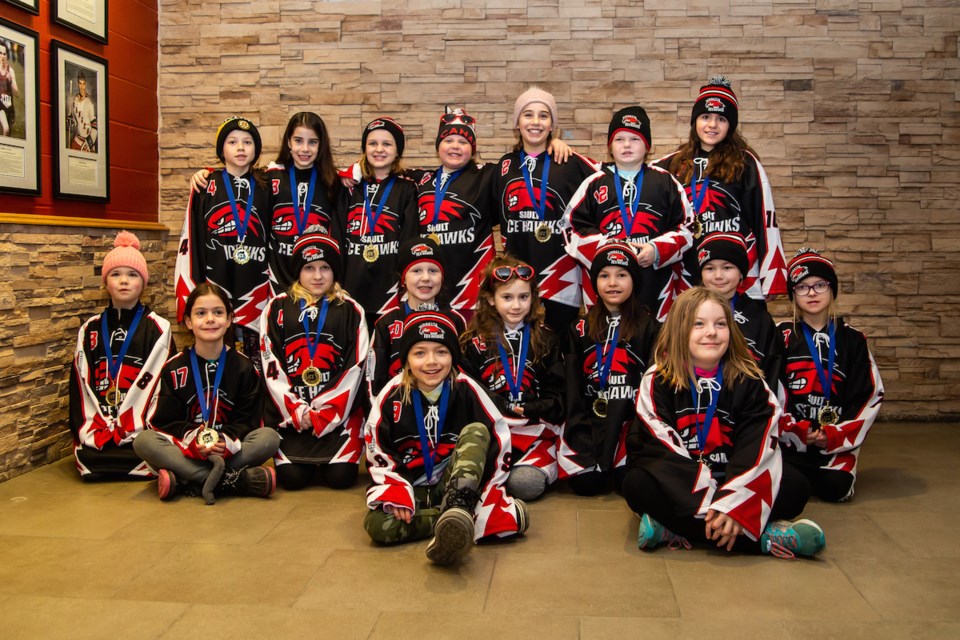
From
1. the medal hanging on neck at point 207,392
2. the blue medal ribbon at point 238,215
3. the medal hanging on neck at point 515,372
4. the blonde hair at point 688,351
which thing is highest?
the blue medal ribbon at point 238,215

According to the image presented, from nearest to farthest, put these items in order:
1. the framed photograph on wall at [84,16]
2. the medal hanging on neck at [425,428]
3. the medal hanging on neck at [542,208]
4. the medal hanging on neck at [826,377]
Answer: the medal hanging on neck at [425,428] → the medal hanging on neck at [826,377] → the medal hanging on neck at [542,208] → the framed photograph on wall at [84,16]

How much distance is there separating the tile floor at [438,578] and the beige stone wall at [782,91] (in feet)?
6.37

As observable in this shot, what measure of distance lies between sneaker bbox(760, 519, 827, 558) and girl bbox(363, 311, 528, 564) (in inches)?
33.9

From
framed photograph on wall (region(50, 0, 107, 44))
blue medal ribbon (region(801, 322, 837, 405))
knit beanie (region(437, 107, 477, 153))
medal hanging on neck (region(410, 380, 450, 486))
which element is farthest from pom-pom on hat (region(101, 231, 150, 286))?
blue medal ribbon (region(801, 322, 837, 405))

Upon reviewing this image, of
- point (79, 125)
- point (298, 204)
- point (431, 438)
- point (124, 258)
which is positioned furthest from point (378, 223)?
point (79, 125)

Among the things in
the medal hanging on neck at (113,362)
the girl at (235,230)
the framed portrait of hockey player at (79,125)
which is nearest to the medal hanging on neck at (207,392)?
the medal hanging on neck at (113,362)

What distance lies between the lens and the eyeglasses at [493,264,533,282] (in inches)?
148

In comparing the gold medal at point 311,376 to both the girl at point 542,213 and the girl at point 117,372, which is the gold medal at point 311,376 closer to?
the girl at point 117,372

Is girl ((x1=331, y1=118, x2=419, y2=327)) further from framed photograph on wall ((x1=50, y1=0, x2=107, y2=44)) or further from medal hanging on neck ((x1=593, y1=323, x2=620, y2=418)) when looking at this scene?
framed photograph on wall ((x1=50, y1=0, x2=107, y2=44))

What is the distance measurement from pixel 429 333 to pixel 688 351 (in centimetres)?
98

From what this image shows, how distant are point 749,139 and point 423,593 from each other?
3760 millimetres

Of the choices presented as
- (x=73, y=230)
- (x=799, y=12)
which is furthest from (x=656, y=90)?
(x=73, y=230)

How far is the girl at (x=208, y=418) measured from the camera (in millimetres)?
3670

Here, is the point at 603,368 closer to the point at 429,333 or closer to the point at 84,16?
the point at 429,333
